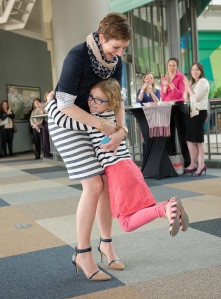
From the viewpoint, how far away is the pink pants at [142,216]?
1.99m

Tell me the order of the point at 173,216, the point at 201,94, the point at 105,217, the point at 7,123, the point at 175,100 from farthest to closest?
the point at 7,123 < the point at 175,100 < the point at 201,94 < the point at 105,217 < the point at 173,216

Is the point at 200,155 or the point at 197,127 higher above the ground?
the point at 197,127

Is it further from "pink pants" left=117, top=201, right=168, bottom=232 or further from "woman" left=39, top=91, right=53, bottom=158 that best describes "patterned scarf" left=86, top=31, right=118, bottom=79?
"woman" left=39, top=91, right=53, bottom=158

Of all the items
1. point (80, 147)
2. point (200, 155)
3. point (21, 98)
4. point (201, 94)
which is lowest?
point (200, 155)

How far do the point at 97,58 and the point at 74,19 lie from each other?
8.92 meters

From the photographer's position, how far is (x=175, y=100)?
6.25 m

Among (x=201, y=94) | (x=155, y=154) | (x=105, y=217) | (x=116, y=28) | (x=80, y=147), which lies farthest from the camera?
(x=155, y=154)

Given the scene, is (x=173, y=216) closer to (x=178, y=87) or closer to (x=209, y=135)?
(x=178, y=87)

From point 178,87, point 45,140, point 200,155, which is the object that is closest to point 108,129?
point 200,155

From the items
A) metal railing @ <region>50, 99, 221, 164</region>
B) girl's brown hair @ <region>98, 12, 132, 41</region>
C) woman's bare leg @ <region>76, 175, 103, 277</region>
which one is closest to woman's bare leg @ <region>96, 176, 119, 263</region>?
woman's bare leg @ <region>76, 175, 103, 277</region>

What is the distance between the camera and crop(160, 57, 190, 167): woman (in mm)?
6285

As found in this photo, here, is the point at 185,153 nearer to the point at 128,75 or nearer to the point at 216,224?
the point at 216,224

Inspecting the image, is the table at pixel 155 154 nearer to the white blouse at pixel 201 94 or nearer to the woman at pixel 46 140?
the white blouse at pixel 201 94

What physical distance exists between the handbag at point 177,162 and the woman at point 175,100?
4.3 inches
